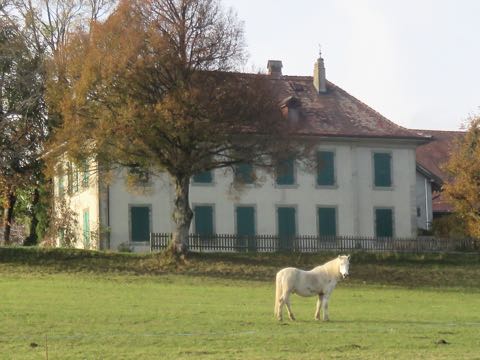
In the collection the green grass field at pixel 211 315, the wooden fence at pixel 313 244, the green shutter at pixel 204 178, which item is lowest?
the green grass field at pixel 211 315

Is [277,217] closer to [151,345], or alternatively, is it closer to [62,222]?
[62,222]

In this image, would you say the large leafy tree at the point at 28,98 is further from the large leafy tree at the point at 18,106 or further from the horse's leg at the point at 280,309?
the horse's leg at the point at 280,309

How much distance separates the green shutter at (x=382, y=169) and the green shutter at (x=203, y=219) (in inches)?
429

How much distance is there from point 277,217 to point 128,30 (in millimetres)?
19083

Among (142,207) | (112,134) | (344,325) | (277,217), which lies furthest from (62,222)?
(344,325)

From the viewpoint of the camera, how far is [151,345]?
20.7 metres

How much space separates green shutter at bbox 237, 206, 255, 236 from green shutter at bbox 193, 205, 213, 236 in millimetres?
Answer: 1773

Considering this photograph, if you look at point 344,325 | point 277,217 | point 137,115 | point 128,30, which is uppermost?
point 128,30

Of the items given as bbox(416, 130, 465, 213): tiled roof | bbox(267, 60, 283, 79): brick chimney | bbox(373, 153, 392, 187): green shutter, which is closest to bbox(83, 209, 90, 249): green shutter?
bbox(267, 60, 283, 79): brick chimney

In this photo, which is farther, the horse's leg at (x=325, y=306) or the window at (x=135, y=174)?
the window at (x=135, y=174)

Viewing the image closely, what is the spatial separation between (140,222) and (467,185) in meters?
18.4

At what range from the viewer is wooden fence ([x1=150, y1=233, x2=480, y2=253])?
58000 millimetres

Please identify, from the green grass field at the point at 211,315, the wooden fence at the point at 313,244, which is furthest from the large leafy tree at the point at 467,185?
the green grass field at the point at 211,315

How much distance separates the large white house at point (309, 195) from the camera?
5978 cm
